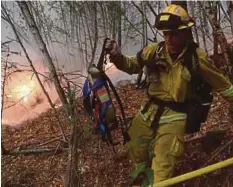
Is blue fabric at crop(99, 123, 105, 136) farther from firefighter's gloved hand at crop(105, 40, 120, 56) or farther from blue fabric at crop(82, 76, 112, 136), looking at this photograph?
firefighter's gloved hand at crop(105, 40, 120, 56)

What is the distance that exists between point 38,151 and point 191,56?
3.29m

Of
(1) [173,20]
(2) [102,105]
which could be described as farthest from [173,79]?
(2) [102,105]

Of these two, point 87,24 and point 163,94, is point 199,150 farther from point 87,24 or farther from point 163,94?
point 87,24

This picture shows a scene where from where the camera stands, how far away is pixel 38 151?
5898 millimetres

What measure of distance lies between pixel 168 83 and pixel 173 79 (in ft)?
0.29

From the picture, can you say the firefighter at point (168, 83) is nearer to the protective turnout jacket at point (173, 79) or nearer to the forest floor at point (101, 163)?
the protective turnout jacket at point (173, 79)

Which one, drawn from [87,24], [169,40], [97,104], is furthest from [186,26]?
[87,24]

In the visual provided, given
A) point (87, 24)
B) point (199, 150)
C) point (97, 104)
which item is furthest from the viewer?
point (87, 24)

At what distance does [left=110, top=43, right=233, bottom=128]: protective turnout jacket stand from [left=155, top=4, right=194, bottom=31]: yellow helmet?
204 mm

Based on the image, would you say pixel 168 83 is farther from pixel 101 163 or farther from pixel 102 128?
pixel 101 163

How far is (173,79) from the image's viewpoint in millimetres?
3451

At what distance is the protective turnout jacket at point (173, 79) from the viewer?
11.0 feet

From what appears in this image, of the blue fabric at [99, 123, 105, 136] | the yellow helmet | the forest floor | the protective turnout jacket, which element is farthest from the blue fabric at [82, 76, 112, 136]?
the yellow helmet

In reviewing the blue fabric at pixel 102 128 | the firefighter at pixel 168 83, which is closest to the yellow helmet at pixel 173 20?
the firefighter at pixel 168 83
